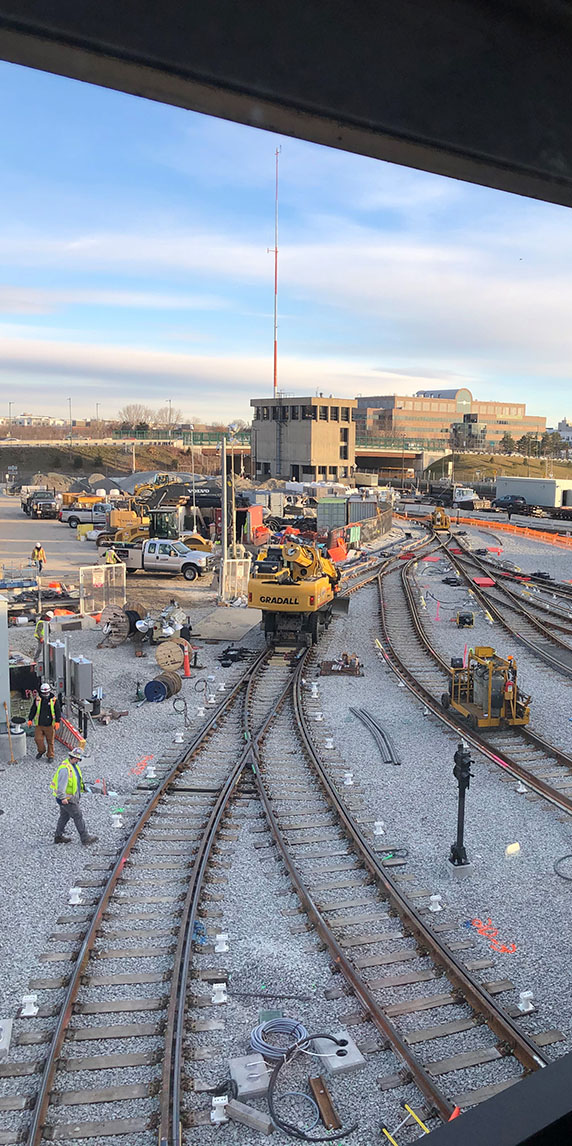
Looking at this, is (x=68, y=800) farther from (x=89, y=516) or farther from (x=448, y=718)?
(x=89, y=516)

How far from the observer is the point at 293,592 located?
17.7 metres

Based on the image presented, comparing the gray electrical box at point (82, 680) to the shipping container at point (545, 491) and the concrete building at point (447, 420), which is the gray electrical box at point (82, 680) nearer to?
the shipping container at point (545, 491)

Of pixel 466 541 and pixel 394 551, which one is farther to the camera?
pixel 466 541

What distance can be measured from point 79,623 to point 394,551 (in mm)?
22453

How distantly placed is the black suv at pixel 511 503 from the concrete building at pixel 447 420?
64.5 meters

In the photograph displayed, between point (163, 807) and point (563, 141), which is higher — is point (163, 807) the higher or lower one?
the lower one

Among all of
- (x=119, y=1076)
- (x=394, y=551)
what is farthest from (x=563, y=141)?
(x=394, y=551)

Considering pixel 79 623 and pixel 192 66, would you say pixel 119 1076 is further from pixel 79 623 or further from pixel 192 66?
pixel 79 623

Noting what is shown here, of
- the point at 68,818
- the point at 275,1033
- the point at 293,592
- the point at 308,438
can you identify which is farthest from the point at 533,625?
the point at 308,438

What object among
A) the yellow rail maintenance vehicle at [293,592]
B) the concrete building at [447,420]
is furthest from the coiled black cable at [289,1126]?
the concrete building at [447,420]

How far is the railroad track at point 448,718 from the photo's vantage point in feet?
35.3

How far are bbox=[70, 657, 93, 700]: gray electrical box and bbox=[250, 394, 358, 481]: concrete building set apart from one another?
65.7 meters

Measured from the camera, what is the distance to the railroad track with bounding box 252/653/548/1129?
17.9 ft

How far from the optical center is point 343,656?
17.2 metres
